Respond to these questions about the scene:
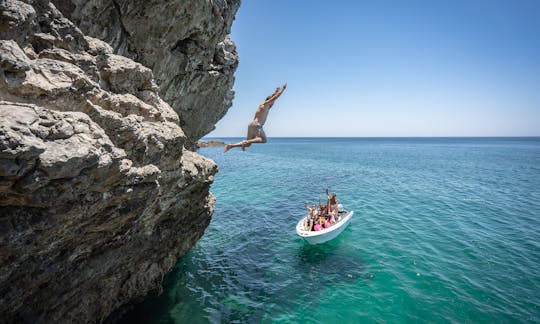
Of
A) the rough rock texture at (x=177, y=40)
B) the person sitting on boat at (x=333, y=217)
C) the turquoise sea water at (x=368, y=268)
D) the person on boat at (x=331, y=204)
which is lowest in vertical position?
the turquoise sea water at (x=368, y=268)

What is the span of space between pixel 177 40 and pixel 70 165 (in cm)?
929

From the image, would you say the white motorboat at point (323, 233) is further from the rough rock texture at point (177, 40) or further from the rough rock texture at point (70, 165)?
the rough rock texture at point (177, 40)

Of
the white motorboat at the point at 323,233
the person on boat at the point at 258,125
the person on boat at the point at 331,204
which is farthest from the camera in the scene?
the person on boat at the point at 331,204

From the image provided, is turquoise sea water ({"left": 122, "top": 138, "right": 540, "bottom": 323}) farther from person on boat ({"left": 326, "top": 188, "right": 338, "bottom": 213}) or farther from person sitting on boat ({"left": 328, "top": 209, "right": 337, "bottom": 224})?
person on boat ({"left": 326, "top": 188, "right": 338, "bottom": 213})

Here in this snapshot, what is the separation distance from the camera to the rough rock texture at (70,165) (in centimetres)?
404

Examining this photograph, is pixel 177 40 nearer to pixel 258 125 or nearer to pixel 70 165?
pixel 258 125

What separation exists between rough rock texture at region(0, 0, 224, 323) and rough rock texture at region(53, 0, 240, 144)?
3430 millimetres

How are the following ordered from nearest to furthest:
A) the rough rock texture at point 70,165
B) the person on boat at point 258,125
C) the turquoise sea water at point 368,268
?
the rough rock texture at point 70,165 → the person on boat at point 258,125 → the turquoise sea water at point 368,268

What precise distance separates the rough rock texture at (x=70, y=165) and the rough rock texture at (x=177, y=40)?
11.3ft

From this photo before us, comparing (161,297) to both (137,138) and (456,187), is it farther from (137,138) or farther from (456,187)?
(456,187)

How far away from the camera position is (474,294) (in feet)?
36.8

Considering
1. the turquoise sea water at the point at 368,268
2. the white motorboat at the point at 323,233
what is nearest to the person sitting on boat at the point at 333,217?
the white motorboat at the point at 323,233

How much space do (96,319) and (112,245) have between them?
103 inches

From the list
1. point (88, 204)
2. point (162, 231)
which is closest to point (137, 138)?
point (88, 204)
